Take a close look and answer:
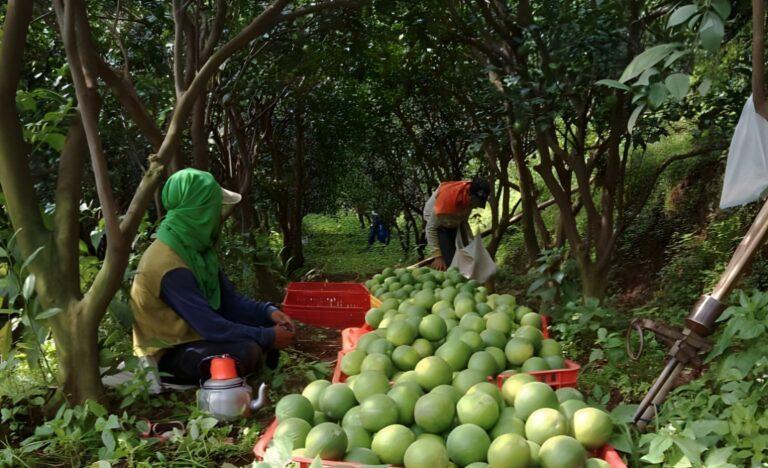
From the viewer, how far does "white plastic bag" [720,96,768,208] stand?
95.3 inches

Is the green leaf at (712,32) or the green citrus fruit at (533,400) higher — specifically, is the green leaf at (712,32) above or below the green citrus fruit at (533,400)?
above

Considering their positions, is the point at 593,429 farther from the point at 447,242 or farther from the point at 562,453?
the point at 447,242

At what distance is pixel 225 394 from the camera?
9.27ft

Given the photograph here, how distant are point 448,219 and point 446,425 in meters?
4.69

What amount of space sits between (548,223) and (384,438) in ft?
32.5

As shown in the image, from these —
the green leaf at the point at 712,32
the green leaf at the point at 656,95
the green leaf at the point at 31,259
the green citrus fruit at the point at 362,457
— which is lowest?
the green citrus fruit at the point at 362,457

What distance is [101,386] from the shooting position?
2.76 metres

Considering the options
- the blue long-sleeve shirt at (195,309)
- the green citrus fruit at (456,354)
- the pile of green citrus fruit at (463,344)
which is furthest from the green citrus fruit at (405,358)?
the blue long-sleeve shirt at (195,309)

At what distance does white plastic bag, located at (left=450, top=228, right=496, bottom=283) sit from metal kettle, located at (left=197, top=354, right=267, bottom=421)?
3.37m

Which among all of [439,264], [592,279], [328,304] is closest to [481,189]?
[439,264]

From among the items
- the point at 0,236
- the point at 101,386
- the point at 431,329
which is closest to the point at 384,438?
the point at 431,329

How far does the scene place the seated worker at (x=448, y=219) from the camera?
639 cm

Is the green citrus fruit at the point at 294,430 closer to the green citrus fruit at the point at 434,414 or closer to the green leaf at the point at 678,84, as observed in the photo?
the green citrus fruit at the point at 434,414

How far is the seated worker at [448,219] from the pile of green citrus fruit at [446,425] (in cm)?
433
